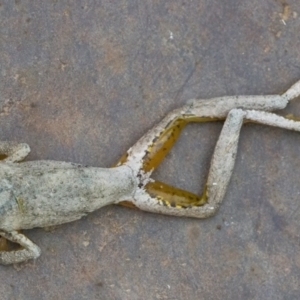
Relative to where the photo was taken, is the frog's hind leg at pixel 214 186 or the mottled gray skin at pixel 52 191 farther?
the frog's hind leg at pixel 214 186

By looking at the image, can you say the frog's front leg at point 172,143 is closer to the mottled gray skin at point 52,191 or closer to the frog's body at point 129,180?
the frog's body at point 129,180

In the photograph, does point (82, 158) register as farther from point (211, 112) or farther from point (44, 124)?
point (211, 112)

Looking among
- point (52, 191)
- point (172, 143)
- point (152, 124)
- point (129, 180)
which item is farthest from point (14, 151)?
point (172, 143)

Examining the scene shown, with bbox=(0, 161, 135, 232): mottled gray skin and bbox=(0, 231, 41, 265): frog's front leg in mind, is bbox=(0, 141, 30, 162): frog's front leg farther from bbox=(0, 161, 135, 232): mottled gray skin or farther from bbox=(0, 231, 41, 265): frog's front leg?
bbox=(0, 231, 41, 265): frog's front leg

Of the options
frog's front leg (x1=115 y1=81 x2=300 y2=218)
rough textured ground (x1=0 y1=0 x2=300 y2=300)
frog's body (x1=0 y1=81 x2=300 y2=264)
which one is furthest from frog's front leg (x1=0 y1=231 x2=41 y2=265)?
frog's front leg (x1=115 y1=81 x2=300 y2=218)

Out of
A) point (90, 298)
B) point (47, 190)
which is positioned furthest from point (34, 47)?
point (90, 298)

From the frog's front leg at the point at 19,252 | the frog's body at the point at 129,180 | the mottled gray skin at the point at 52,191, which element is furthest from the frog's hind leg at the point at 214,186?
the frog's front leg at the point at 19,252

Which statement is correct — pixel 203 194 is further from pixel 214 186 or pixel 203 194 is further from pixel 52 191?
pixel 52 191

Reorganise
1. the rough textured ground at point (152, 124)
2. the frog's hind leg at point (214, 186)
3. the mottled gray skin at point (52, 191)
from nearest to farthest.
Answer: the mottled gray skin at point (52, 191), the frog's hind leg at point (214, 186), the rough textured ground at point (152, 124)

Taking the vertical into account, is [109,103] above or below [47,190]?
above
